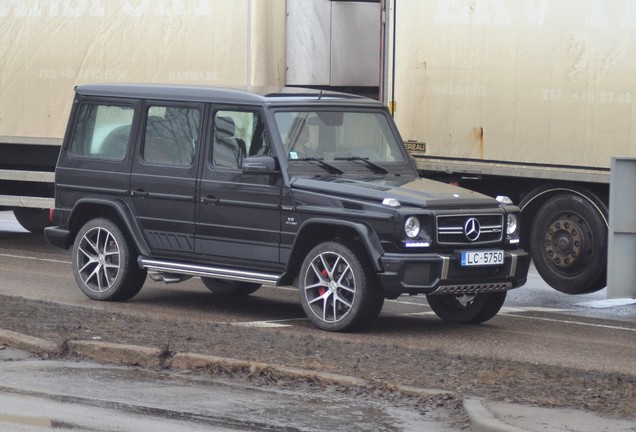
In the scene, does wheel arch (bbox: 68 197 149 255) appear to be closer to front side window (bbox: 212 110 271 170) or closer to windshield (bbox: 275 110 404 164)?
front side window (bbox: 212 110 271 170)

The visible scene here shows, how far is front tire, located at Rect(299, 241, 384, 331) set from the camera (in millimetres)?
11078

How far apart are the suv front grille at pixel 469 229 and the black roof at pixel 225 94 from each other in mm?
1785

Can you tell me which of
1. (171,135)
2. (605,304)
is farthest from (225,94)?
(605,304)

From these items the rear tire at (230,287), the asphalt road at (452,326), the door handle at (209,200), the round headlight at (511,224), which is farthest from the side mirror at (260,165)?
the rear tire at (230,287)

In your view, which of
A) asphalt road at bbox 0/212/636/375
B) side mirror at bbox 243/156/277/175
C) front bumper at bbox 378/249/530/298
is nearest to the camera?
asphalt road at bbox 0/212/636/375

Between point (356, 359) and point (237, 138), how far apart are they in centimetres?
309

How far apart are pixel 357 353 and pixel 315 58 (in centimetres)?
687

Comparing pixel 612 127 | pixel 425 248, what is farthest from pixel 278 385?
pixel 612 127

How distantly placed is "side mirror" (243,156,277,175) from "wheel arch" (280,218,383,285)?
0.57 metres

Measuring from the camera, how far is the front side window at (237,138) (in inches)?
473

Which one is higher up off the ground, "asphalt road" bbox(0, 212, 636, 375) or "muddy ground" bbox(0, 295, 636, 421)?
"muddy ground" bbox(0, 295, 636, 421)

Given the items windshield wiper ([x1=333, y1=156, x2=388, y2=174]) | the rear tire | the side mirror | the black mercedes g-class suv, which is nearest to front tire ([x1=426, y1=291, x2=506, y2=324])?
the black mercedes g-class suv

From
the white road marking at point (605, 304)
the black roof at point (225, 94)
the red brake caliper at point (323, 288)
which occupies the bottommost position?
the white road marking at point (605, 304)

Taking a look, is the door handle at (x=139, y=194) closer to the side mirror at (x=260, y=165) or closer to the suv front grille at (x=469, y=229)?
the side mirror at (x=260, y=165)
